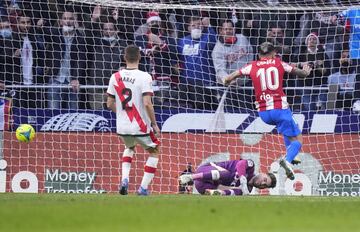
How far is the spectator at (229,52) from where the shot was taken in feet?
64.8

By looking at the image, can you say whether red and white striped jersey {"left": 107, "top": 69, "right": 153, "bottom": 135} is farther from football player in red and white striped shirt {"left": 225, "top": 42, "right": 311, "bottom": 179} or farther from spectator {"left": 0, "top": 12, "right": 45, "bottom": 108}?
spectator {"left": 0, "top": 12, "right": 45, "bottom": 108}

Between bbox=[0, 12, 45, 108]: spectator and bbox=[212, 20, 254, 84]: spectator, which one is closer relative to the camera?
bbox=[0, 12, 45, 108]: spectator

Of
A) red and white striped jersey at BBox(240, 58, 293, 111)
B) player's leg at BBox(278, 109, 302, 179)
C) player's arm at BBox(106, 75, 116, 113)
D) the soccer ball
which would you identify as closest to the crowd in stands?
the soccer ball

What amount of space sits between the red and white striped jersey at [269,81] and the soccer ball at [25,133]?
370 cm

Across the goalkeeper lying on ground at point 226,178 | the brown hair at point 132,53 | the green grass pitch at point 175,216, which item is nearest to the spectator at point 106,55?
the goalkeeper lying on ground at point 226,178

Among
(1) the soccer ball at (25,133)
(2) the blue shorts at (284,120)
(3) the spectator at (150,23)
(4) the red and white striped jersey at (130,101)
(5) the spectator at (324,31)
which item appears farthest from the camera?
(5) the spectator at (324,31)

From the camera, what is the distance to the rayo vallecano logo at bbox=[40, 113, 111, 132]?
18562 mm

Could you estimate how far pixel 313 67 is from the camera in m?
20.0

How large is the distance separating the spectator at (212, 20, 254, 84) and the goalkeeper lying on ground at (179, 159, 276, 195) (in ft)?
11.2

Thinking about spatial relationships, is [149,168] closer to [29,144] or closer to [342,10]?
[29,144]

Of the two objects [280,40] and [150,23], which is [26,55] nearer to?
[150,23]

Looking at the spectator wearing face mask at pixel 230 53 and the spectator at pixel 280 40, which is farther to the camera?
the spectator at pixel 280 40

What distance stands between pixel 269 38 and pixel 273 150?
2.55 meters

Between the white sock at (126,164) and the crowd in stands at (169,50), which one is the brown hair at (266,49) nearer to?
the crowd in stands at (169,50)
